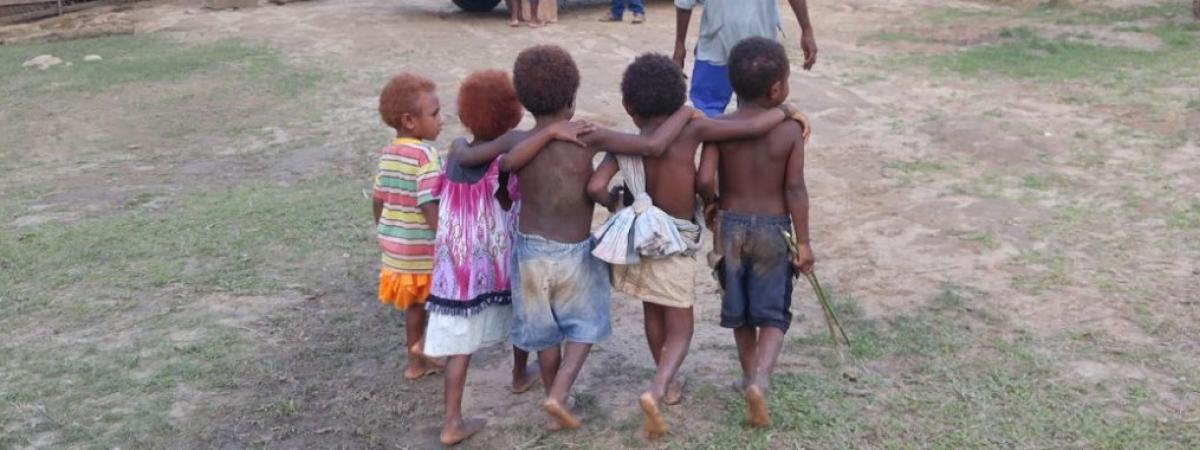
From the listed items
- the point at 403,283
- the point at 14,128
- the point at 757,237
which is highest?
the point at 757,237

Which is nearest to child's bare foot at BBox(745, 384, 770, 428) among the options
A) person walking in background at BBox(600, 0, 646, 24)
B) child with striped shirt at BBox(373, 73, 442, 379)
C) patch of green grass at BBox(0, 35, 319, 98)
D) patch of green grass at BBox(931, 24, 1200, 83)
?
child with striped shirt at BBox(373, 73, 442, 379)

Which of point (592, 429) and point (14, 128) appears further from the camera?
point (14, 128)

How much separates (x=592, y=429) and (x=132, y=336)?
194 centimetres

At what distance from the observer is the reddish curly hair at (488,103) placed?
3373 mm

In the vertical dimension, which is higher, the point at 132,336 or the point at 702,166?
the point at 702,166

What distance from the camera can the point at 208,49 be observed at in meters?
11.1

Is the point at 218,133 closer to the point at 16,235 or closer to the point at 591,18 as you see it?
the point at 16,235

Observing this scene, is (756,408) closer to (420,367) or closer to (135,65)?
(420,367)

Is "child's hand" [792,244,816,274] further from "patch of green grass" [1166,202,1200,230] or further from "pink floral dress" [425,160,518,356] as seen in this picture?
"patch of green grass" [1166,202,1200,230]

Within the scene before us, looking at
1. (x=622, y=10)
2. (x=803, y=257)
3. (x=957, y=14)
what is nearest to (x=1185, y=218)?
(x=803, y=257)

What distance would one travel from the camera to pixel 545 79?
3301mm

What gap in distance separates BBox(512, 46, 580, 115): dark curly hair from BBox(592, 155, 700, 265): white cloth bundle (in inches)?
9.5

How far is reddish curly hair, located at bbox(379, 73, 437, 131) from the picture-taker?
365cm

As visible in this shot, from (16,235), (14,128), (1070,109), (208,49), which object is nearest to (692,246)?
(16,235)
